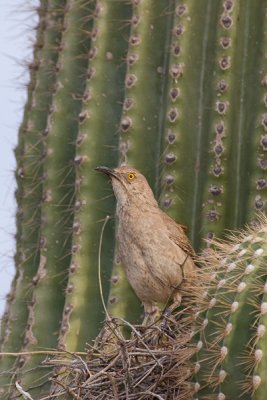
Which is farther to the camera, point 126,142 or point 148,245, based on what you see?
point 126,142

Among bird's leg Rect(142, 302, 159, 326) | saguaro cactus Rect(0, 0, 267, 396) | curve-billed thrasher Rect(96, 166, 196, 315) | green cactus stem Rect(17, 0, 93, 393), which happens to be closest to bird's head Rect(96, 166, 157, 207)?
curve-billed thrasher Rect(96, 166, 196, 315)

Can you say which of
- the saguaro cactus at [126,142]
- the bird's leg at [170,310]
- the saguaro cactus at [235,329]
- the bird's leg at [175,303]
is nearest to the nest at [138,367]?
the bird's leg at [170,310]

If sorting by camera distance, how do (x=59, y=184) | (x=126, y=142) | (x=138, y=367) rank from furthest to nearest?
1. (x=59, y=184)
2. (x=126, y=142)
3. (x=138, y=367)

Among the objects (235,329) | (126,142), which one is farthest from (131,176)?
(235,329)

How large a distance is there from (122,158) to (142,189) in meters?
0.23

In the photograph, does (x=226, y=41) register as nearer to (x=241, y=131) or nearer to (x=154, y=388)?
(x=241, y=131)

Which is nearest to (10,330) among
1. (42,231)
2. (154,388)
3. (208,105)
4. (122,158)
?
(42,231)

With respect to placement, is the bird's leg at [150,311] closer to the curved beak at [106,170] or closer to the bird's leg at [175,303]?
the bird's leg at [175,303]

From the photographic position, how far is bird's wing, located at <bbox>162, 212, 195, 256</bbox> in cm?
564

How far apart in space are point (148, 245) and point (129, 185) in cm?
28

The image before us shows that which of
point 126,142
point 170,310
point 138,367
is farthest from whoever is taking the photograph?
point 126,142

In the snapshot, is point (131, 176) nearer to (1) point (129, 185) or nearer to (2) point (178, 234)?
(1) point (129, 185)

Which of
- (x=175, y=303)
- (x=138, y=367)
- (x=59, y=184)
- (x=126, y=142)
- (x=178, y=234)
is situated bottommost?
(x=138, y=367)

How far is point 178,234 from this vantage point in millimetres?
5648
